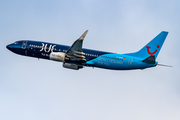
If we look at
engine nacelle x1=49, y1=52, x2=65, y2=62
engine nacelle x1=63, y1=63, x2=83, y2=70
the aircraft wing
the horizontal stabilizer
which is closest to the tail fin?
the horizontal stabilizer

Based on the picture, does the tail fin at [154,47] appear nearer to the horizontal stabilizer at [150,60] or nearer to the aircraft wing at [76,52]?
the horizontal stabilizer at [150,60]

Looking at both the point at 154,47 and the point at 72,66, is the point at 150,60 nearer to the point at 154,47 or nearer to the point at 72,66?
the point at 154,47

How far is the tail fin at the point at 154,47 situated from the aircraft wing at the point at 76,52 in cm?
1168

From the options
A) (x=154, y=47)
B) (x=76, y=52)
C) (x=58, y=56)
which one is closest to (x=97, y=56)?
(x=76, y=52)

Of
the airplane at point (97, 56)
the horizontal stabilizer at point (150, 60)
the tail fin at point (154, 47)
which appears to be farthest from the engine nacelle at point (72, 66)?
the horizontal stabilizer at point (150, 60)

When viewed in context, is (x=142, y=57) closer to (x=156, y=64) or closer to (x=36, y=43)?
(x=156, y=64)

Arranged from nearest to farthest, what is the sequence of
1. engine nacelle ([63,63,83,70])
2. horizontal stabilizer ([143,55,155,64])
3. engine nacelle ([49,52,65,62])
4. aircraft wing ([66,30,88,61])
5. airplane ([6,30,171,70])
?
horizontal stabilizer ([143,55,155,64]), aircraft wing ([66,30,88,61]), airplane ([6,30,171,70]), engine nacelle ([49,52,65,62]), engine nacelle ([63,63,83,70])

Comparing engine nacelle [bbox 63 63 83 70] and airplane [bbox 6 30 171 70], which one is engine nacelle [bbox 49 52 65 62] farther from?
engine nacelle [bbox 63 63 83 70]

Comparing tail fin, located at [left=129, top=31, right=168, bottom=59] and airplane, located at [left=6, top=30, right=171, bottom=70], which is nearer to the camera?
airplane, located at [left=6, top=30, right=171, bottom=70]

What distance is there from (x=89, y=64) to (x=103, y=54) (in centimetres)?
367

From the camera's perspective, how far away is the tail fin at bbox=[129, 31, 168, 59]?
185 feet

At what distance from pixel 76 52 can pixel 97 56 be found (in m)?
4.89

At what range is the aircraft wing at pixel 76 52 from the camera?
54403 mm

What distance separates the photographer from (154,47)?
5678cm
